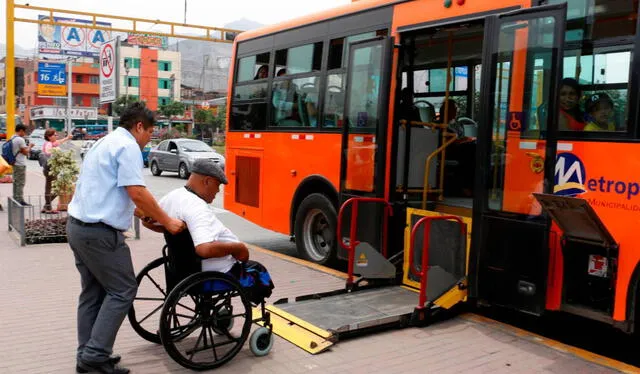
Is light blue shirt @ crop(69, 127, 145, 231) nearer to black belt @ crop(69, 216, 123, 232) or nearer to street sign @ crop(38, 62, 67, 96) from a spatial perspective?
black belt @ crop(69, 216, 123, 232)

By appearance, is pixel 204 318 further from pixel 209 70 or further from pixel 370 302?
pixel 209 70

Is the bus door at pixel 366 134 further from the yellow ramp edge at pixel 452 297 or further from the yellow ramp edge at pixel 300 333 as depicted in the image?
the yellow ramp edge at pixel 300 333

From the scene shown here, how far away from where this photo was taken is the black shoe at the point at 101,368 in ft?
13.8

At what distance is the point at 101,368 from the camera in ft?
13.9

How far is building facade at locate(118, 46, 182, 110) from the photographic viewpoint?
7944 centimetres

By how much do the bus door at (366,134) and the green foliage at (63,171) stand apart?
19.6ft

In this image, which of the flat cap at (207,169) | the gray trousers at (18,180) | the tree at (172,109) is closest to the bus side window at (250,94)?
the flat cap at (207,169)

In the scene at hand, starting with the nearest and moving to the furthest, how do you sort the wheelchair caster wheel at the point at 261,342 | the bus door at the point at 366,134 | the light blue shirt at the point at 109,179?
the light blue shirt at the point at 109,179 → the wheelchair caster wheel at the point at 261,342 → the bus door at the point at 366,134

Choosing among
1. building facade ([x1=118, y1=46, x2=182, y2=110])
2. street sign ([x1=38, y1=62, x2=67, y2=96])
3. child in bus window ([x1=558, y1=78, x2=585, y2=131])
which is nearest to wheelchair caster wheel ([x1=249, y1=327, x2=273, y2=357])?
child in bus window ([x1=558, y1=78, x2=585, y2=131])

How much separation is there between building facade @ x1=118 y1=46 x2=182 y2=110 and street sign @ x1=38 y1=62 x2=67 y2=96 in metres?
44.2

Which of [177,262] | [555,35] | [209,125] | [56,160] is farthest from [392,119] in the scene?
[209,125]

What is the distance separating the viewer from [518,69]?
5281 millimetres

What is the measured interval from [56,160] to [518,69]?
8.54m

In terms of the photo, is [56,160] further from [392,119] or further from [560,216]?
[560,216]
